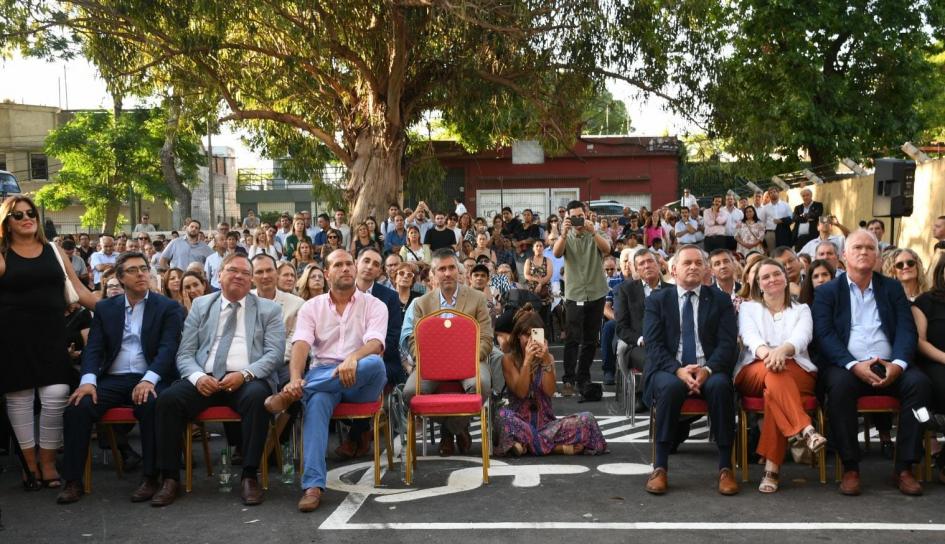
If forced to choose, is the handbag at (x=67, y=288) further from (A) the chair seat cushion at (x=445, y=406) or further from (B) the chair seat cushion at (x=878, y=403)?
(B) the chair seat cushion at (x=878, y=403)

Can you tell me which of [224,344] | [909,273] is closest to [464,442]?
[224,344]

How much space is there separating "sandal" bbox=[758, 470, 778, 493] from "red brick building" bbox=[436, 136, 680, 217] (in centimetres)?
3068

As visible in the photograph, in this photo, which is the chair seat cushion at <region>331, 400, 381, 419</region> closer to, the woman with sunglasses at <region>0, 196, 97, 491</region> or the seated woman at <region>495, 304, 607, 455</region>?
the seated woman at <region>495, 304, 607, 455</region>

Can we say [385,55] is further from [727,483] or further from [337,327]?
[727,483]

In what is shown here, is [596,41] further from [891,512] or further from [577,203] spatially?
[891,512]

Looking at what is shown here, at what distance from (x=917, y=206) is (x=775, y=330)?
11.9m

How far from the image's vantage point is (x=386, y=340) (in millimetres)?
7137

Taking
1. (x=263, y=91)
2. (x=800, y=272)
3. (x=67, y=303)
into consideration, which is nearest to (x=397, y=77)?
(x=263, y=91)

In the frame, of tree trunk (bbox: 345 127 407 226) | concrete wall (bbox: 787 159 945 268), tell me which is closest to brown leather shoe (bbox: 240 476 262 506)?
concrete wall (bbox: 787 159 945 268)

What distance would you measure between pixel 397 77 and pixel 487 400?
13033 millimetres

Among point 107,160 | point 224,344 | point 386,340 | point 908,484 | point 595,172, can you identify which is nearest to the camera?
point 908,484

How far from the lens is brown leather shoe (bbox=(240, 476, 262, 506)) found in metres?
5.91

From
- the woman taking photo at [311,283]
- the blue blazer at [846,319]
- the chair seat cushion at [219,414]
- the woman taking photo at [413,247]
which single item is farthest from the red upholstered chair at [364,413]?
the woman taking photo at [413,247]

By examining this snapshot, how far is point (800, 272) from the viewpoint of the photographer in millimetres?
8703
